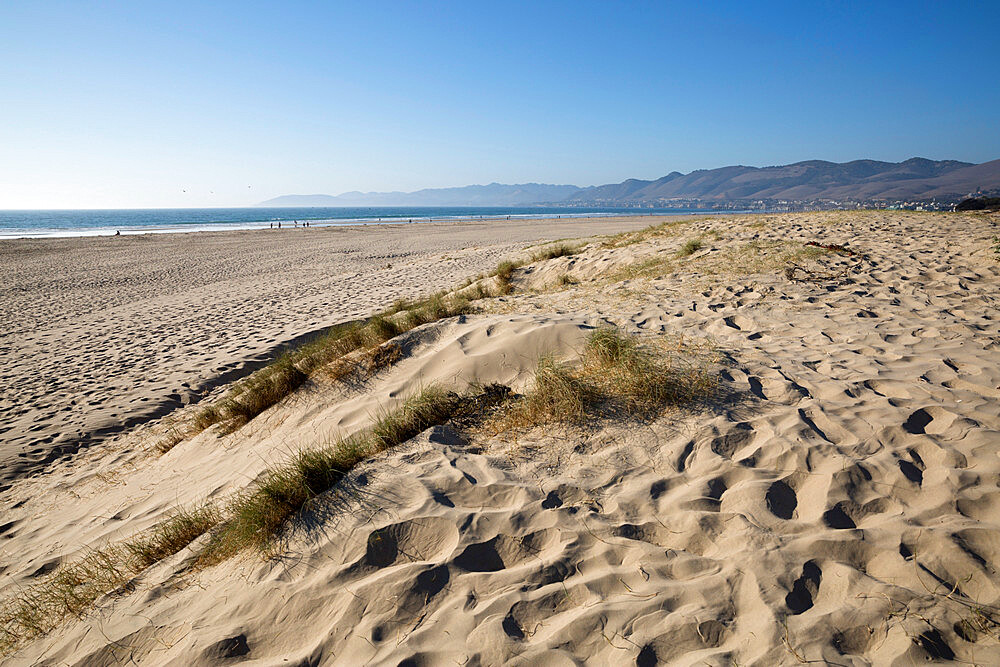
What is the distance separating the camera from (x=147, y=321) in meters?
9.87

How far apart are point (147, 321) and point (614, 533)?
10993 millimetres

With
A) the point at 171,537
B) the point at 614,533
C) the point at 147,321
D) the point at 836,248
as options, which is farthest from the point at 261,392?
the point at 836,248

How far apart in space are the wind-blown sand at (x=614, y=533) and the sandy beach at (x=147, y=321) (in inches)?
60.7

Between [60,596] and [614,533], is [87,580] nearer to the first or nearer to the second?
[60,596]

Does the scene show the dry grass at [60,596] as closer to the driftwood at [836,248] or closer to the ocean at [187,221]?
the driftwood at [836,248]

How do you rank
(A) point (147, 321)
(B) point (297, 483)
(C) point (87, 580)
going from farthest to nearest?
(A) point (147, 321) < (B) point (297, 483) < (C) point (87, 580)

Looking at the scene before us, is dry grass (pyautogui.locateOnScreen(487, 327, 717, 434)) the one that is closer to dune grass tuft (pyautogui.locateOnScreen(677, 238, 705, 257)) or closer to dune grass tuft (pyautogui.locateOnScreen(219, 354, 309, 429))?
dune grass tuft (pyautogui.locateOnScreen(219, 354, 309, 429))

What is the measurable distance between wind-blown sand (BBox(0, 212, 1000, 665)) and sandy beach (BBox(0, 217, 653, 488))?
154 centimetres

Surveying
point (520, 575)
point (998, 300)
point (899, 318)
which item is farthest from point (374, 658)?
point (998, 300)

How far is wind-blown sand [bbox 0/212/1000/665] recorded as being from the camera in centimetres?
184

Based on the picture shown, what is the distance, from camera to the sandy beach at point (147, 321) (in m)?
5.75

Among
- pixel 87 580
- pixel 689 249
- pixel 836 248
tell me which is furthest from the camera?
pixel 689 249

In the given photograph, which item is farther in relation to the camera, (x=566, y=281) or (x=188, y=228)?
(x=188, y=228)

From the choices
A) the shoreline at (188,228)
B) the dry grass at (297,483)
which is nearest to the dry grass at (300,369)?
the dry grass at (297,483)
